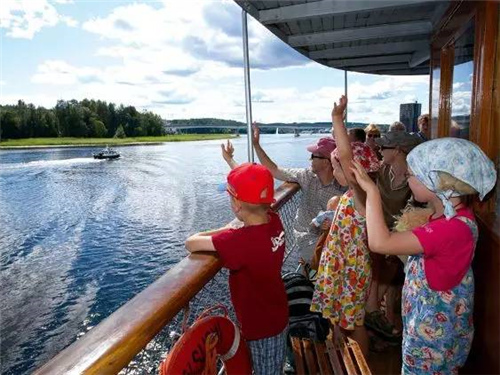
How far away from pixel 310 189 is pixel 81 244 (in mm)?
23801

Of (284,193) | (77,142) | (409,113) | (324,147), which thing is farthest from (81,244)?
(77,142)

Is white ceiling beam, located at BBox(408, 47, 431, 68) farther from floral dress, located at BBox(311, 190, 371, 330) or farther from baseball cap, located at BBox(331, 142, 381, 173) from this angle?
floral dress, located at BBox(311, 190, 371, 330)

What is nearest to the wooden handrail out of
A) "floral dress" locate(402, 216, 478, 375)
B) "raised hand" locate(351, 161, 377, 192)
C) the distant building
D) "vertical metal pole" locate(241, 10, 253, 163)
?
"vertical metal pole" locate(241, 10, 253, 163)

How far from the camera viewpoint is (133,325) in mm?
893

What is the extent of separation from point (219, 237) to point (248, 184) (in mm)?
187

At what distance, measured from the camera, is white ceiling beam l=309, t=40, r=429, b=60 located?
3.62m

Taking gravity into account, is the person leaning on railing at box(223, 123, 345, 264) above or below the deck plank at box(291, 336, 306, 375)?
above

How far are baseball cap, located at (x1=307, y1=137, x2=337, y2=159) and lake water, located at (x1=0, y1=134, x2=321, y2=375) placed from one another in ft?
51.2

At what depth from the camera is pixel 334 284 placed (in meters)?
1.81

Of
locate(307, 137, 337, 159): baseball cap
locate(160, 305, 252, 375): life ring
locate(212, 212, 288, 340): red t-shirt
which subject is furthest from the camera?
locate(307, 137, 337, 159): baseball cap

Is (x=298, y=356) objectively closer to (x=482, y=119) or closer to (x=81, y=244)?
(x=482, y=119)

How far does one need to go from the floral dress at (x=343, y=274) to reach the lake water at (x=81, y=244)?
15.7 m

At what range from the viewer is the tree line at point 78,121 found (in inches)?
3401

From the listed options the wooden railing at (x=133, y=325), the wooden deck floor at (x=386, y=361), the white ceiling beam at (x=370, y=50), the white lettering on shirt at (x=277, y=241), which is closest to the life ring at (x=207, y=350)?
the wooden railing at (x=133, y=325)
